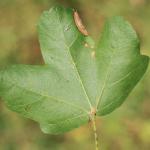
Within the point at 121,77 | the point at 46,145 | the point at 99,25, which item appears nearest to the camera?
the point at 121,77

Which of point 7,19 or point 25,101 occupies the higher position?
point 25,101

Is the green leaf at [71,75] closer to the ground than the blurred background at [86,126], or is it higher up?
higher up

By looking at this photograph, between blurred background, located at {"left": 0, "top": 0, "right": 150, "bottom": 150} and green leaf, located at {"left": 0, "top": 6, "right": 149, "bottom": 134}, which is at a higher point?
green leaf, located at {"left": 0, "top": 6, "right": 149, "bottom": 134}

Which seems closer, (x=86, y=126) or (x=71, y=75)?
(x=71, y=75)

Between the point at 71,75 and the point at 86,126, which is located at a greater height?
the point at 71,75

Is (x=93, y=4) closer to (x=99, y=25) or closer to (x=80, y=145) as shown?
(x=99, y=25)

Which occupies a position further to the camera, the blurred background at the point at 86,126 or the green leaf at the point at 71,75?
the blurred background at the point at 86,126

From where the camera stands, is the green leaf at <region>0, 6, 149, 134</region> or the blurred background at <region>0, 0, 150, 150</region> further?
the blurred background at <region>0, 0, 150, 150</region>

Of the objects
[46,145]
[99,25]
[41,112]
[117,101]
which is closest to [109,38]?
[117,101]
